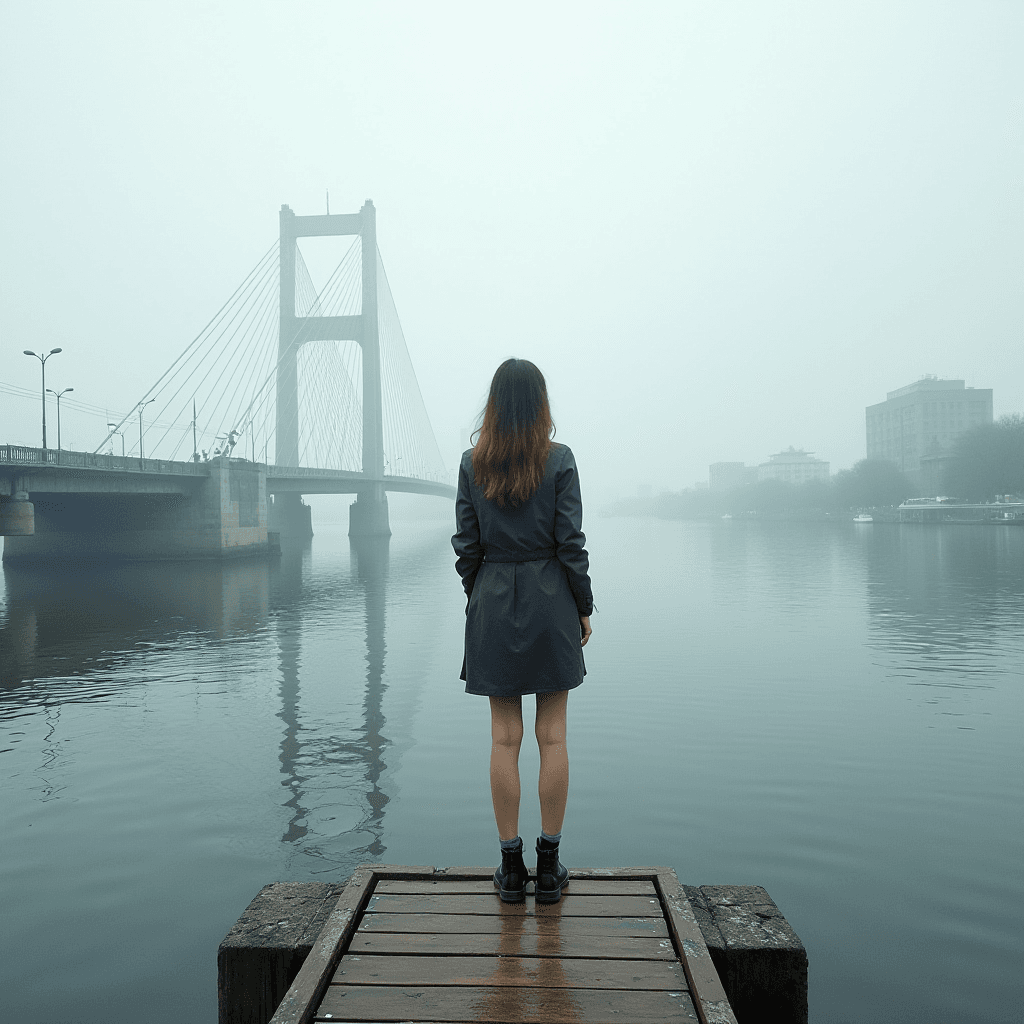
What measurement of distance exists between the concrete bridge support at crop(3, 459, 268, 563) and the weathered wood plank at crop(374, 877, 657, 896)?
32903 millimetres

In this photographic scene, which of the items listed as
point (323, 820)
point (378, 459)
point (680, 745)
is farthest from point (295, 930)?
point (378, 459)

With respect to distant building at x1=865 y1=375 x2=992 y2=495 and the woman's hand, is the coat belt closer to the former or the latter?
the woman's hand

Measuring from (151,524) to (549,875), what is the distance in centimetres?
3644

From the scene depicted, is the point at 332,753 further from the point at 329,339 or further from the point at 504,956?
the point at 329,339

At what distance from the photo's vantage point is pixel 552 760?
3201mm

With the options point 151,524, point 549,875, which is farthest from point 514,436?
point 151,524

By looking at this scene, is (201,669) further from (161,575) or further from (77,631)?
(161,575)

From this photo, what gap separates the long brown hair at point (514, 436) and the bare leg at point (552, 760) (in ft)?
2.57

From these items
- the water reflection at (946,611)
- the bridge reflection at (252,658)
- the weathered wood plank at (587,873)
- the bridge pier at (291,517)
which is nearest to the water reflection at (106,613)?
the bridge reflection at (252,658)

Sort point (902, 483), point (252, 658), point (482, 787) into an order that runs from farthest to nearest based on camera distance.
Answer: point (902, 483) < point (252, 658) < point (482, 787)

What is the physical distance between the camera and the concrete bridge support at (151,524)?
1369 inches

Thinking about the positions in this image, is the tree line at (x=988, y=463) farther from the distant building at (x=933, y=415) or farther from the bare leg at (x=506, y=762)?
the bare leg at (x=506, y=762)

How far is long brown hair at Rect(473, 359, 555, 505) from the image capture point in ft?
10.4

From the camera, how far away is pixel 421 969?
2.65 m
